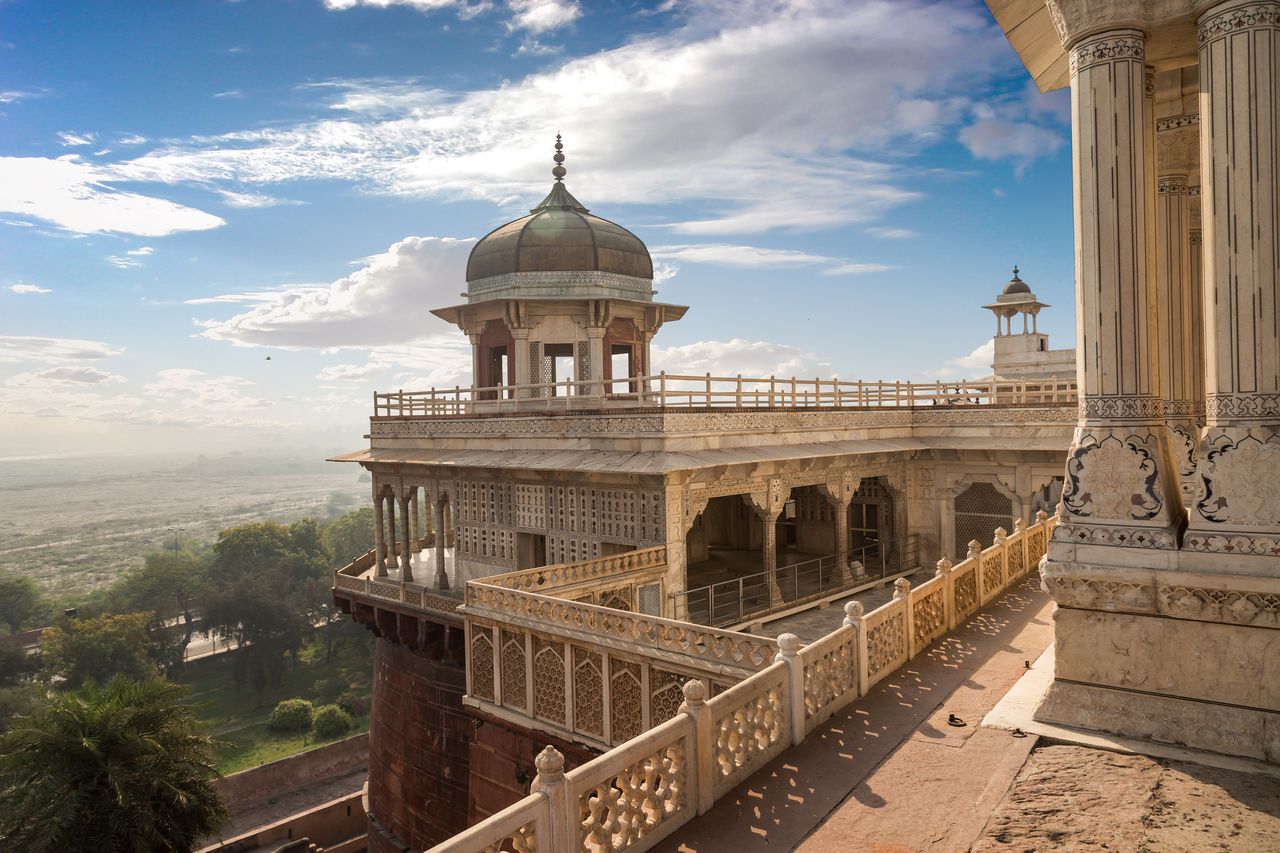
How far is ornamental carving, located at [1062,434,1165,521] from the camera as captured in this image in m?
5.62

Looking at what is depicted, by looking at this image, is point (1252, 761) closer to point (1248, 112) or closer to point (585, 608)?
point (1248, 112)

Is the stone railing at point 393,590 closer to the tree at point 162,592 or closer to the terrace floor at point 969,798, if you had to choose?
the terrace floor at point 969,798

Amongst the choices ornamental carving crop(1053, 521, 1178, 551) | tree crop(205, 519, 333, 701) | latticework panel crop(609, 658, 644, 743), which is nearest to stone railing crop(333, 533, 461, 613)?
latticework panel crop(609, 658, 644, 743)

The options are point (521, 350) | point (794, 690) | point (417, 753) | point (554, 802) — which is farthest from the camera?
point (521, 350)

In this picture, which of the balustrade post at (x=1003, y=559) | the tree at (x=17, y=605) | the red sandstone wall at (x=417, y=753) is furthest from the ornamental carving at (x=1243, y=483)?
the tree at (x=17, y=605)

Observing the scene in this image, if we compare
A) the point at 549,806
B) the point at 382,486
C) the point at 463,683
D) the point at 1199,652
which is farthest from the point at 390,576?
the point at 1199,652

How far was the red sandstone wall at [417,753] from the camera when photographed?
1656 cm

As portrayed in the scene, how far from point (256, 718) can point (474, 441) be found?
35.5m

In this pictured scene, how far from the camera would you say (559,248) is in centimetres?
2191

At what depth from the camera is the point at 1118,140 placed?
5887 millimetres

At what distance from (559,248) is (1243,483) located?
724 inches

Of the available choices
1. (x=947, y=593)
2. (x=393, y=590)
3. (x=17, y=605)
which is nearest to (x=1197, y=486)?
(x=947, y=593)

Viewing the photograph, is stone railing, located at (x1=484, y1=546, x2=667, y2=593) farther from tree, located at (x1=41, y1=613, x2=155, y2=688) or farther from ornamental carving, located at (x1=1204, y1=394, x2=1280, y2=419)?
tree, located at (x1=41, y1=613, x2=155, y2=688)

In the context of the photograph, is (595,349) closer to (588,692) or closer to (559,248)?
(559,248)
